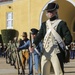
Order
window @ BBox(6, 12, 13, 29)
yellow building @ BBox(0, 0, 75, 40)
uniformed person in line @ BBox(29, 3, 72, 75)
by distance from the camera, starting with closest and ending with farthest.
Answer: uniformed person in line @ BBox(29, 3, 72, 75) < yellow building @ BBox(0, 0, 75, 40) < window @ BBox(6, 12, 13, 29)

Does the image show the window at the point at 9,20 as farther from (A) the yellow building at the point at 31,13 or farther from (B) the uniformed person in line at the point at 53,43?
(B) the uniformed person in line at the point at 53,43

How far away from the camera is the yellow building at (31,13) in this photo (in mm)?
25938

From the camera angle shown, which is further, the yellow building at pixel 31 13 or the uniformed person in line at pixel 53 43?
the yellow building at pixel 31 13

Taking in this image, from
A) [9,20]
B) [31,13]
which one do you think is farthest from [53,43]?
[9,20]

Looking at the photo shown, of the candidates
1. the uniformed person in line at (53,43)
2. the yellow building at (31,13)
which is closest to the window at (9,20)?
the yellow building at (31,13)

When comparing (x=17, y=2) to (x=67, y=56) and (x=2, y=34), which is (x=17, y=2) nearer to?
(x=2, y=34)

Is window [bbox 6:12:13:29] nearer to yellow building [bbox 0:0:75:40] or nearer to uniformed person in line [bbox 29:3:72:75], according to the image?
yellow building [bbox 0:0:75:40]

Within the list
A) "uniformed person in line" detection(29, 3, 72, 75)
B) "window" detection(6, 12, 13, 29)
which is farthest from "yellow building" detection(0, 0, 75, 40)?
"uniformed person in line" detection(29, 3, 72, 75)

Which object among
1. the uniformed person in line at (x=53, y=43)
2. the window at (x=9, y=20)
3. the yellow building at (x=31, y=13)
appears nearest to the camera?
the uniformed person in line at (x=53, y=43)

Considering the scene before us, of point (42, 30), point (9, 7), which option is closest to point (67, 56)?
point (42, 30)

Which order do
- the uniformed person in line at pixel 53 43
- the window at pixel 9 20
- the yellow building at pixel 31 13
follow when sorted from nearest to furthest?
the uniformed person in line at pixel 53 43 → the yellow building at pixel 31 13 → the window at pixel 9 20

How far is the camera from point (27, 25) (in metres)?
26.9

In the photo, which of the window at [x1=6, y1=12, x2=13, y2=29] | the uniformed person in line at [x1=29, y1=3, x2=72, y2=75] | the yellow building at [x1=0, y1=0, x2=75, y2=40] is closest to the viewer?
the uniformed person in line at [x1=29, y1=3, x2=72, y2=75]

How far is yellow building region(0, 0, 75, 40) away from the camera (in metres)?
25.9
